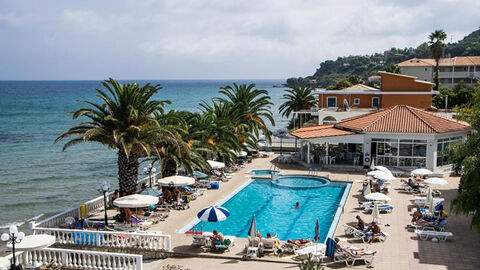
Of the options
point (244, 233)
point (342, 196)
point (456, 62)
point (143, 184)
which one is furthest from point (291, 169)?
point (456, 62)

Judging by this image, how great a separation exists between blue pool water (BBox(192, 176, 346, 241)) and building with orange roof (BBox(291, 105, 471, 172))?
471cm

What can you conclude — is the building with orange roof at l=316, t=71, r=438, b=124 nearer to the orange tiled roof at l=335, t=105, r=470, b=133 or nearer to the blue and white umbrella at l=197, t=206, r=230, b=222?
the orange tiled roof at l=335, t=105, r=470, b=133

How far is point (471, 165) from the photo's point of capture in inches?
614

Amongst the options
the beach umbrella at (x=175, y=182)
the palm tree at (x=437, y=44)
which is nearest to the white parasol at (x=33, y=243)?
the beach umbrella at (x=175, y=182)

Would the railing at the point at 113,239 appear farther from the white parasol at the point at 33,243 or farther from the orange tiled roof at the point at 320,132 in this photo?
the orange tiled roof at the point at 320,132

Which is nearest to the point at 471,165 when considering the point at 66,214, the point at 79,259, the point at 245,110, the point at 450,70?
the point at 79,259

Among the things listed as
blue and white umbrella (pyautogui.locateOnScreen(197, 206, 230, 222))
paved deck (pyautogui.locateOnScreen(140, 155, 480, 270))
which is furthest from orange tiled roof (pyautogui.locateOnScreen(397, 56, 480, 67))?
blue and white umbrella (pyautogui.locateOnScreen(197, 206, 230, 222))

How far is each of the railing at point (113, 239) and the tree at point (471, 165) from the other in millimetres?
10113

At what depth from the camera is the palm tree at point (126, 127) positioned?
72.1 feet

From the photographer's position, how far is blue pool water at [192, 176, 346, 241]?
2181 centimetres

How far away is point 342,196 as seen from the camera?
27438 millimetres

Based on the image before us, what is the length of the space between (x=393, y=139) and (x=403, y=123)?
4.86ft

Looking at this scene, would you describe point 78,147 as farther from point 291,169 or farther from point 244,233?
point 244,233

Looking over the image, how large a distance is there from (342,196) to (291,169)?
8469 millimetres
